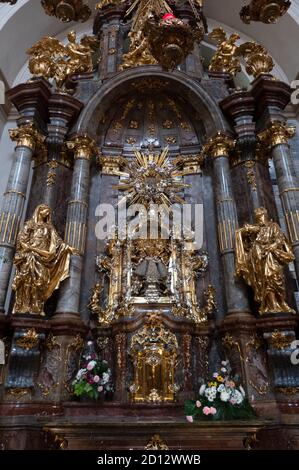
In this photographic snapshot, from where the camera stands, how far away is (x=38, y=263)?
7125mm

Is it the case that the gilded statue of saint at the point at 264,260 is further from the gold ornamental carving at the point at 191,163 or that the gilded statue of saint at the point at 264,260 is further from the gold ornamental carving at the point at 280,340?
the gold ornamental carving at the point at 191,163

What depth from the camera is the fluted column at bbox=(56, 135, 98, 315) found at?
754 cm

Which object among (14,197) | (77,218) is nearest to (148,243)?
(77,218)

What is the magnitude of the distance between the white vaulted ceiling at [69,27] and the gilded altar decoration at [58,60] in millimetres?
2238

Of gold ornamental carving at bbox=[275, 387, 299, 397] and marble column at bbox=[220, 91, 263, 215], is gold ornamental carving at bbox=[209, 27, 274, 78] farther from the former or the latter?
gold ornamental carving at bbox=[275, 387, 299, 397]

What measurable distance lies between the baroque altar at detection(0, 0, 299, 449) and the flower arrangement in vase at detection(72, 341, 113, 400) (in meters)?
0.22

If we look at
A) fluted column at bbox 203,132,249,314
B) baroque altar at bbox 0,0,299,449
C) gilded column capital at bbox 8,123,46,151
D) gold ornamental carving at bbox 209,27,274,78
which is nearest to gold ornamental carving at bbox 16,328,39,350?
baroque altar at bbox 0,0,299,449

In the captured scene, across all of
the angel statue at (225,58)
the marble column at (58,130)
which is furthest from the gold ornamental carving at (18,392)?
the angel statue at (225,58)

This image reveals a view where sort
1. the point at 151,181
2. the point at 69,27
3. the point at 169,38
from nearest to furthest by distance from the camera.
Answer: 1. the point at 169,38
2. the point at 151,181
3. the point at 69,27

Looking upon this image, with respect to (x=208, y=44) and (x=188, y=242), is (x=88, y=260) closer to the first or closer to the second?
(x=188, y=242)

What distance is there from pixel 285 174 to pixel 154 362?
15.8 ft

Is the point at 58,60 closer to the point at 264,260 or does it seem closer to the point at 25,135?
the point at 25,135
